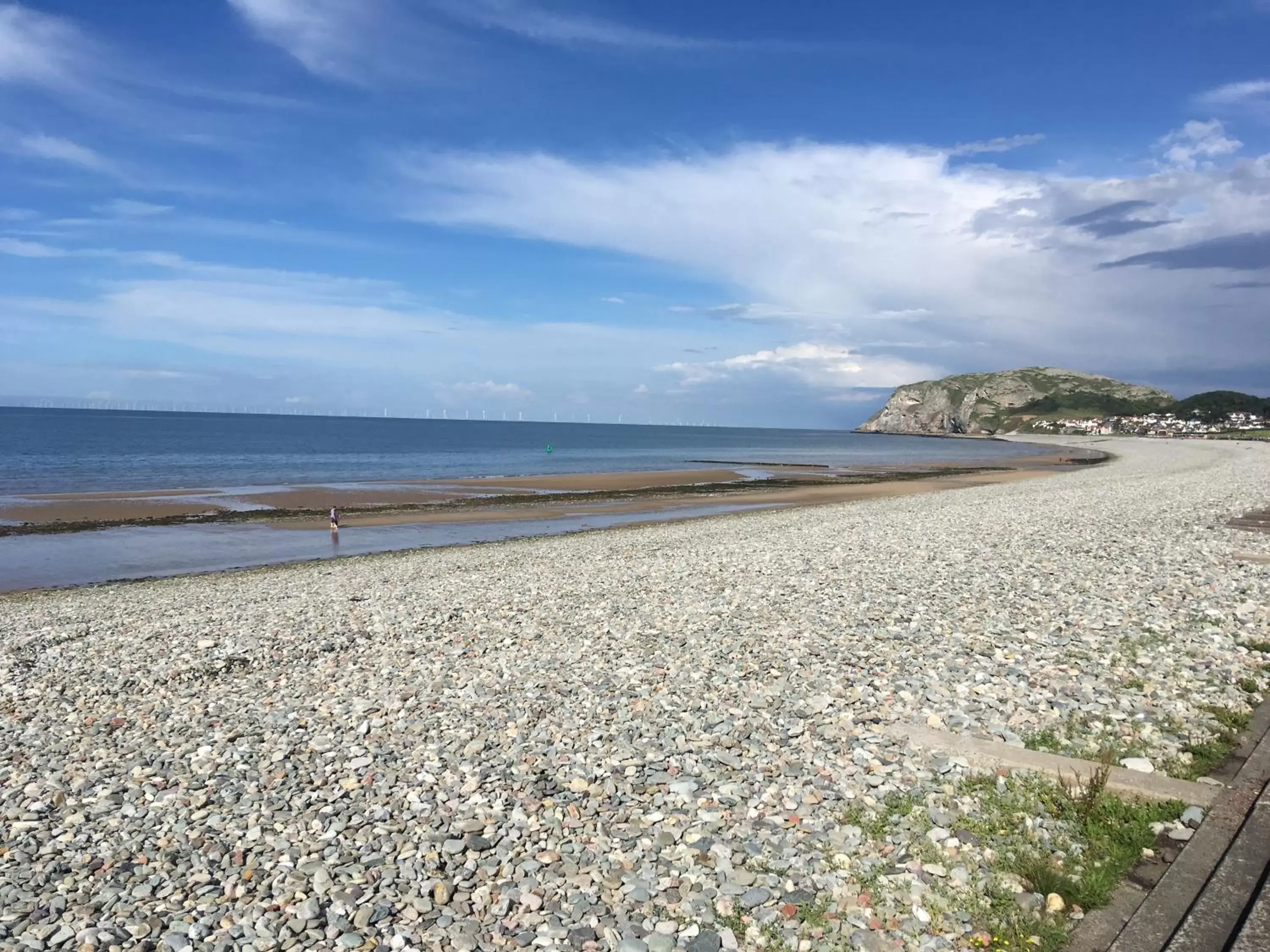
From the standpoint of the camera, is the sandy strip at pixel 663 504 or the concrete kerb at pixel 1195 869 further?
the sandy strip at pixel 663 504

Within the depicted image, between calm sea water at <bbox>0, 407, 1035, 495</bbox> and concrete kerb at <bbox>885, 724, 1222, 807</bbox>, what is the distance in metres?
61.3

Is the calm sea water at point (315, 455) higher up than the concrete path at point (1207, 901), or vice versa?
the calm sea water at point (315, 455)

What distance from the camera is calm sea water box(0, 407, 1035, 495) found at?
68.0m

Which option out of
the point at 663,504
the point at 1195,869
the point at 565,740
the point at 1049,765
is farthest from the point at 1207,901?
the point at 663,504

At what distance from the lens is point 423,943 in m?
5.93

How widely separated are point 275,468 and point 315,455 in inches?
896

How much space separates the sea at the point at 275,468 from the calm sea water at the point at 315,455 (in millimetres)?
424

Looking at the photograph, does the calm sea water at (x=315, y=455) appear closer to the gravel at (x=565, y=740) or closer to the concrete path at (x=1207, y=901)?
the gravel at (x=565, y=740)

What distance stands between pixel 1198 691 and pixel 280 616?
17.2 meters

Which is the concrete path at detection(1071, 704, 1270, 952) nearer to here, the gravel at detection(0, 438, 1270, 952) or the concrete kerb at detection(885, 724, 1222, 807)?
the concrete kerb at detection(885, 724, 1222, 807)

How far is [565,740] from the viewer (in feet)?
31.7

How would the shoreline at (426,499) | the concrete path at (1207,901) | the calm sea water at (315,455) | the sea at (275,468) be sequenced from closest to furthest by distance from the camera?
1. the concrete path at (1207,901)
2. the sea at (275,468)
3. the shoreline at (426,499)
4. the calm sea water at (315,455)

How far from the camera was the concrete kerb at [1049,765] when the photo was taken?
280 inches

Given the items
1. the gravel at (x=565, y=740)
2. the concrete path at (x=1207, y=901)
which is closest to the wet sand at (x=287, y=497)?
the gravel at (x=565, y=740)
